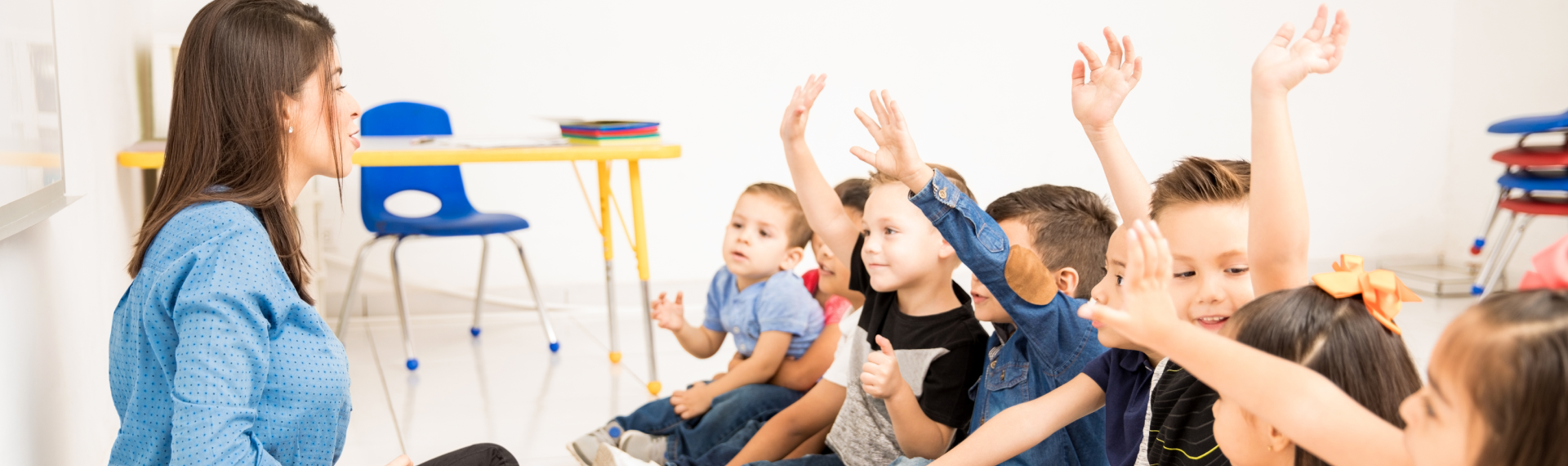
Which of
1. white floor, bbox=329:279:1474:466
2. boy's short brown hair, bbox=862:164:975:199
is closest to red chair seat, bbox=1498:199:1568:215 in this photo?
white floor, bbox=329:279:1474:466

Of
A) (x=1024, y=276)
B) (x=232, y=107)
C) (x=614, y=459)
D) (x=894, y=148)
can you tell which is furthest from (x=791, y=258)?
(x=232, y=107)

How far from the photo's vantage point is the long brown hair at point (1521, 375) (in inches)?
23.3

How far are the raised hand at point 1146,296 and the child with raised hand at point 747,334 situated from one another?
1.29 metres

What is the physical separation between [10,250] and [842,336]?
1.27 metres

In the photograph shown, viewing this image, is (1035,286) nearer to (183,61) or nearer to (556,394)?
(183,61)

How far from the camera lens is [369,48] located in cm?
346

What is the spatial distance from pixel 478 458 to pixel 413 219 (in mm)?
1691

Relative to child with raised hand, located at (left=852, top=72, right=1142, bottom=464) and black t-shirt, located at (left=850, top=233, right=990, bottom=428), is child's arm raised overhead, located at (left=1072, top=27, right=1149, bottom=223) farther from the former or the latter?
black t-shirt, located at (left=850, top=233, right=990, bottom=428)

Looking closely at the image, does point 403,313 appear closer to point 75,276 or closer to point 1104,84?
point 75,276

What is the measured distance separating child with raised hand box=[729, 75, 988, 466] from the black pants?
1.60 ft

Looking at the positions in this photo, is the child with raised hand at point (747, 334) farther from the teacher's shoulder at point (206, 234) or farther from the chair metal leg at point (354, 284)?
the chair metal leg at point (354, 284)

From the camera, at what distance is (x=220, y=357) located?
3.04 feet

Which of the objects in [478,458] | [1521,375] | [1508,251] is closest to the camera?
[1521,375]

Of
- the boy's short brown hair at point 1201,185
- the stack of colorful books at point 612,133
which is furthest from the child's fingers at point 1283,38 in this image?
the stack of colorful books at point 612,133
